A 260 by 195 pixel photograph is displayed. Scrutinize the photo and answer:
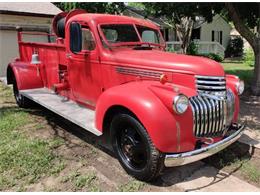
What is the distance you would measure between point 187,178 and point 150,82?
137cm

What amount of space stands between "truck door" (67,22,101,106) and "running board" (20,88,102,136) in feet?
0.75

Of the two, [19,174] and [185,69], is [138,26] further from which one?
[19,174]

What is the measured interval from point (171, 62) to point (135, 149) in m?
1.28

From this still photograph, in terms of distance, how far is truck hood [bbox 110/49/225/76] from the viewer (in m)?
4.07

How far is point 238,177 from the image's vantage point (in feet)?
13.3

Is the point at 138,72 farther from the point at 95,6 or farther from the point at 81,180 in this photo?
the point at 95,6

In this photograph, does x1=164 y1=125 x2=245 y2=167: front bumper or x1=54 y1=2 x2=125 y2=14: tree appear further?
x1=54 y1=2 x2=125 y2=14: tree

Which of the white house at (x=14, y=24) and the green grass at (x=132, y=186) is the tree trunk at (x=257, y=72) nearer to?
the green grass at (x=132, y=186)

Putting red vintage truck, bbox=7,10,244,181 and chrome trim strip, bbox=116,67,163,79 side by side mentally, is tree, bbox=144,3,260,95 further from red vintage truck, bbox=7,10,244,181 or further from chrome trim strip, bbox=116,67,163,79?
chrome trim strip, bbox=116,67,163,79

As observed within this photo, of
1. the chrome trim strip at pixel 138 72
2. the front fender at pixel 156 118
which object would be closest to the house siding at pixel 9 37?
the chrome trim strip at pixel 138 72

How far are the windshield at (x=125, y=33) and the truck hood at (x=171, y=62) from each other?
48 centimetres

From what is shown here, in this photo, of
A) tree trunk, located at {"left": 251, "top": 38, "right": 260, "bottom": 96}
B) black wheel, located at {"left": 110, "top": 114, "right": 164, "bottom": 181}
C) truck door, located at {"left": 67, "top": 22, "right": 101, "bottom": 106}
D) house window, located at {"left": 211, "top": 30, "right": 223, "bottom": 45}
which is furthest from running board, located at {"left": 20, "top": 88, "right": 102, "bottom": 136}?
house window, located at {"left": 211, "top": 30, "right": 223, "bottom": 45}

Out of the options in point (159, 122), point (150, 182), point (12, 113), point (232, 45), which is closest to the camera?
point (159, 122)

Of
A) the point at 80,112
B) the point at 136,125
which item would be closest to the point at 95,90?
the point at 80,112
